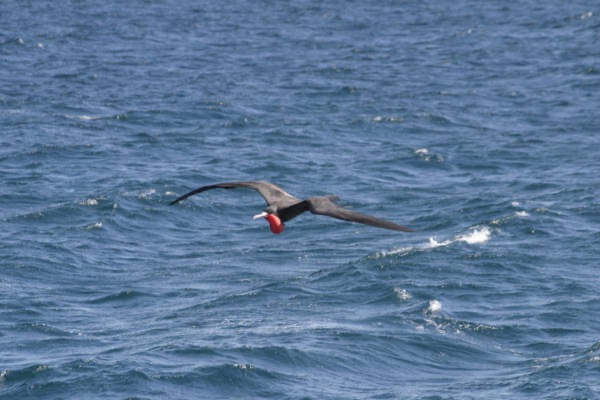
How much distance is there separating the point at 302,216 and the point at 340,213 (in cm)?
2640

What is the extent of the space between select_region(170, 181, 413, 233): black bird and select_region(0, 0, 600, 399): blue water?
7.16 meters

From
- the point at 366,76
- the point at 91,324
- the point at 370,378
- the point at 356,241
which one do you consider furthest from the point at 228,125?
the point at 370,378

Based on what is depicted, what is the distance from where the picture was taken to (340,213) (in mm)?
24078

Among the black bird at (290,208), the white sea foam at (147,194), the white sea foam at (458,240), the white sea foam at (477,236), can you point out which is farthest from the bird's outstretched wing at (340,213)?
the white sea foam at (147,194)

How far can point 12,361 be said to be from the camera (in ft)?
117

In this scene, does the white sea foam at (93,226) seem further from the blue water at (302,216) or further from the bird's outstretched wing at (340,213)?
the bird's outstretched wing at (340,213)

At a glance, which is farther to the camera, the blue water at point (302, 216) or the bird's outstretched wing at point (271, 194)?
the blue water at point (302, 216)

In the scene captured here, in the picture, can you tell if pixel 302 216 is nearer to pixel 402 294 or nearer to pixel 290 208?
pixel 402 294

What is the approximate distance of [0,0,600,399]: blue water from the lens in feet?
117

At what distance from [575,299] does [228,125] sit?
2777 cm

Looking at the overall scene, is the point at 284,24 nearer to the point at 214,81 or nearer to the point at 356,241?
the point at 214,81

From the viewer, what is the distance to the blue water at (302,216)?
35.8 metres

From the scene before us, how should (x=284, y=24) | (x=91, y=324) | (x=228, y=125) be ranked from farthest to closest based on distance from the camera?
(x=284, y=24), (x=228, y=125), (x=91, y=324)

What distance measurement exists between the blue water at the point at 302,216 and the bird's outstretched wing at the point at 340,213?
9.56 m
